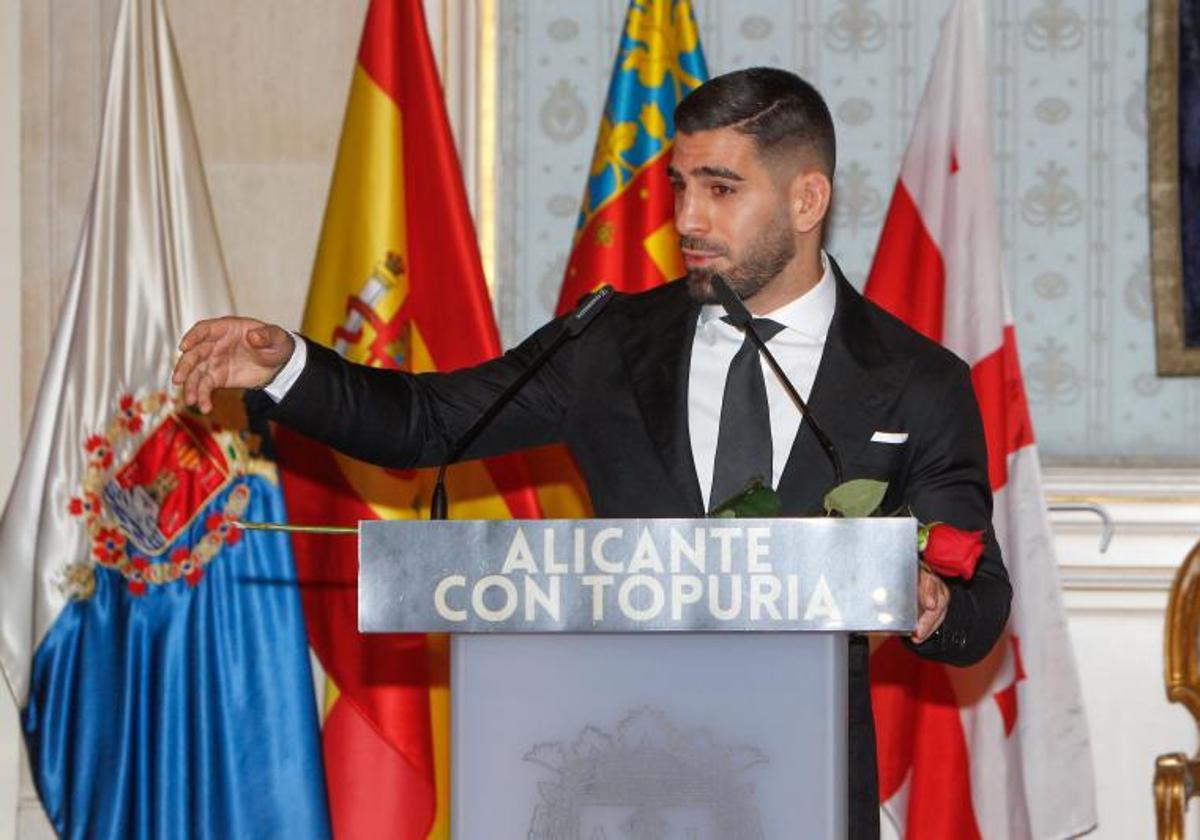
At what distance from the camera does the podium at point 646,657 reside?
182 cm

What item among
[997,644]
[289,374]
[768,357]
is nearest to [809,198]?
[768,357]

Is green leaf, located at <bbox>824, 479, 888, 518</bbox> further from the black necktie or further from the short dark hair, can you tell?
the short dark hair

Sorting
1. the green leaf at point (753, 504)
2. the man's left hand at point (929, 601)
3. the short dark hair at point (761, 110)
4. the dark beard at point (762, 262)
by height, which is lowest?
the man's left hand at point (929, 601)

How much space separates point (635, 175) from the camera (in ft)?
12.9

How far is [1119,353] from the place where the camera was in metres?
4.19

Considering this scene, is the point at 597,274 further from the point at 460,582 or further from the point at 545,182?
the point at 460,582

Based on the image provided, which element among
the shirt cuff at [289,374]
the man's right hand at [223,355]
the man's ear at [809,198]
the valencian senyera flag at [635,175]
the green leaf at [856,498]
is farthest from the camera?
the valencian senyera flag at [635,175]

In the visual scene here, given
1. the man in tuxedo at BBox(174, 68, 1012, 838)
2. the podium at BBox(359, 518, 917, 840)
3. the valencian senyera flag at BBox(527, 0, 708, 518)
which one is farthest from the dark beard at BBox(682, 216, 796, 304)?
the valencian senyera flag at BBox(527, 0, 708, 518)

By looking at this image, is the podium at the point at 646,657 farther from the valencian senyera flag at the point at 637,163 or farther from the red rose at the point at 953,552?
the valencian senyera flag at the point at 637,163

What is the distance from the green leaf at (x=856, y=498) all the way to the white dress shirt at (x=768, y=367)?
1.73 feet

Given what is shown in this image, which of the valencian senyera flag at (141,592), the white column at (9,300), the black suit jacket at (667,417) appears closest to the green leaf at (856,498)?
the black suit jacket at (667,417)

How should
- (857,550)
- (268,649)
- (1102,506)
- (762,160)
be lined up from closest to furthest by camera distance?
1. (857,550)
2. (762,160)
3. (268,649)
4. (1102,506)

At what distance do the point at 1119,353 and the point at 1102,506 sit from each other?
376 millimetres

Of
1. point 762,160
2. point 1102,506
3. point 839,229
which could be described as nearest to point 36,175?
point 839,229
